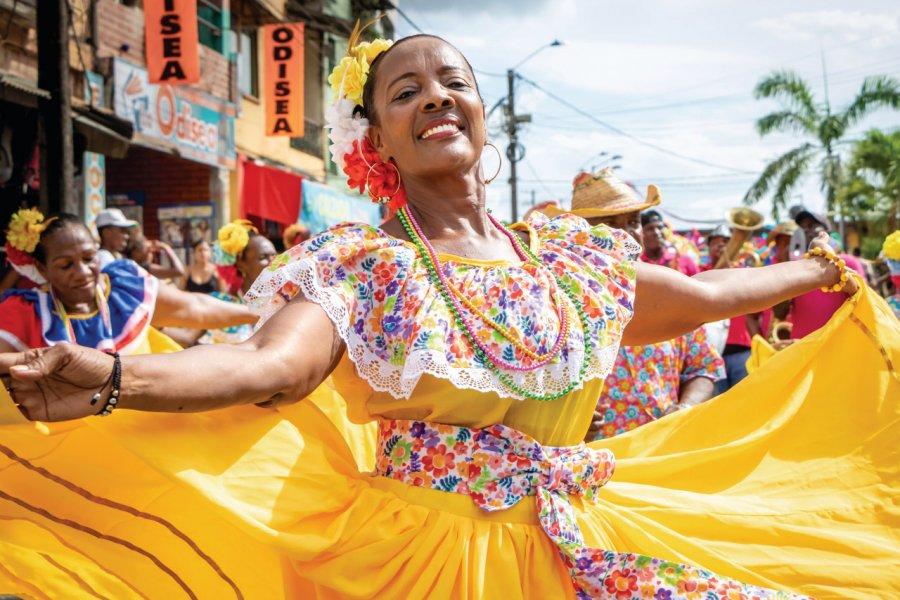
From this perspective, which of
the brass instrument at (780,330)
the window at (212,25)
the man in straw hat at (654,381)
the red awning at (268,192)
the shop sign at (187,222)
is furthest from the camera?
the red awning at (268,192)

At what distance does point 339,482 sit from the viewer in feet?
7.64

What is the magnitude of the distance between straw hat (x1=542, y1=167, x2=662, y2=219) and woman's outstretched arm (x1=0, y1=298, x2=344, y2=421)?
3.12 m

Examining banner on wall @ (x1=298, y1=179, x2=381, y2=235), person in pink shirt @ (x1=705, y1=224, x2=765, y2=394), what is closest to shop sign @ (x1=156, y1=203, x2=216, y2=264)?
banner on wall @ (x1=298, y1=179, x2=381, y2=235)

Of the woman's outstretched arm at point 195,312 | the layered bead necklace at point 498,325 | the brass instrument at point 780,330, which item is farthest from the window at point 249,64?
the layered bead necklace at point 498,325

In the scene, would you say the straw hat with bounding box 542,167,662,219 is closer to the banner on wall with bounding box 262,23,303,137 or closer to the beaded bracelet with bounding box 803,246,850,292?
the beaded bracelet with bounding box 803,246,850,292

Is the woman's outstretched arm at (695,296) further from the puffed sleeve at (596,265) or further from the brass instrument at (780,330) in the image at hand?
the brass instrument at (780,330)

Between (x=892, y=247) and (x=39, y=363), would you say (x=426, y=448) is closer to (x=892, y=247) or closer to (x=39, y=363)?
(x=39, y=363)

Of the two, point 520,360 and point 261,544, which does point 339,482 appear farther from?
point 520,360

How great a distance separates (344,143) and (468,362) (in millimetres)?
800

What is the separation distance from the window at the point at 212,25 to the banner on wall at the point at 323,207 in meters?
3.08

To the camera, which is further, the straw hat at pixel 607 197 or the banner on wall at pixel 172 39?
the banner on wall at pixel 172 39

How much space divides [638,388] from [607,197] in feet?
3.85

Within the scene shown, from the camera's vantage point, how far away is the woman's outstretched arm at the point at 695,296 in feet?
8.74

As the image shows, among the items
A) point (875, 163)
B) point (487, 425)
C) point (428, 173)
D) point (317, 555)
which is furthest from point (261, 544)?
point (875, 163)
